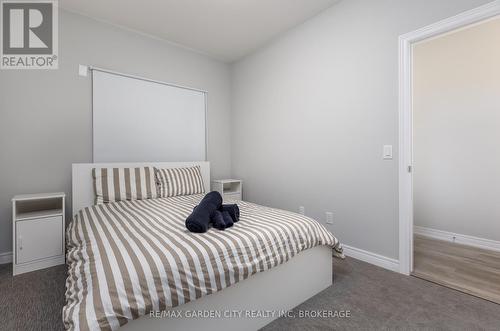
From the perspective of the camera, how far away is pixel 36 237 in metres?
2.11

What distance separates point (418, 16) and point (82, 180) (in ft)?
11.6

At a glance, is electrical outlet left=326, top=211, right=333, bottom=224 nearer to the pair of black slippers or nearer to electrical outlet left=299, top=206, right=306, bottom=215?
electrical outlet left=299, top=206, right=306, bottom=215

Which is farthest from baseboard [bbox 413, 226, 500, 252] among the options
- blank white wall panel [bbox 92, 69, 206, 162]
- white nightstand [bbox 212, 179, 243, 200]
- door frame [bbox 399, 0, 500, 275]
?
blank white wall panel [bbox 92, 69, 206, 162]

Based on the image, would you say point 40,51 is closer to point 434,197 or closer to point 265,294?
point 265,294

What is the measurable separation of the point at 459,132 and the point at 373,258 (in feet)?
6.38

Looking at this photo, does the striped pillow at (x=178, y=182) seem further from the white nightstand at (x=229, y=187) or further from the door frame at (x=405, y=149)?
the door frame at (x=405, y=149)

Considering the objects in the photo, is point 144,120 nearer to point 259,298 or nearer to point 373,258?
point 259,298

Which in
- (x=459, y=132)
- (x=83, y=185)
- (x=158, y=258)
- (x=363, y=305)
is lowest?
(x=363, y=305)

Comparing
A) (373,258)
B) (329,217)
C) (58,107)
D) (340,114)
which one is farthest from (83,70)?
(373,258)

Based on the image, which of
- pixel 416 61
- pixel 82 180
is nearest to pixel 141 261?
pixel 82 180

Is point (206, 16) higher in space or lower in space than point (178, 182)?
higher
